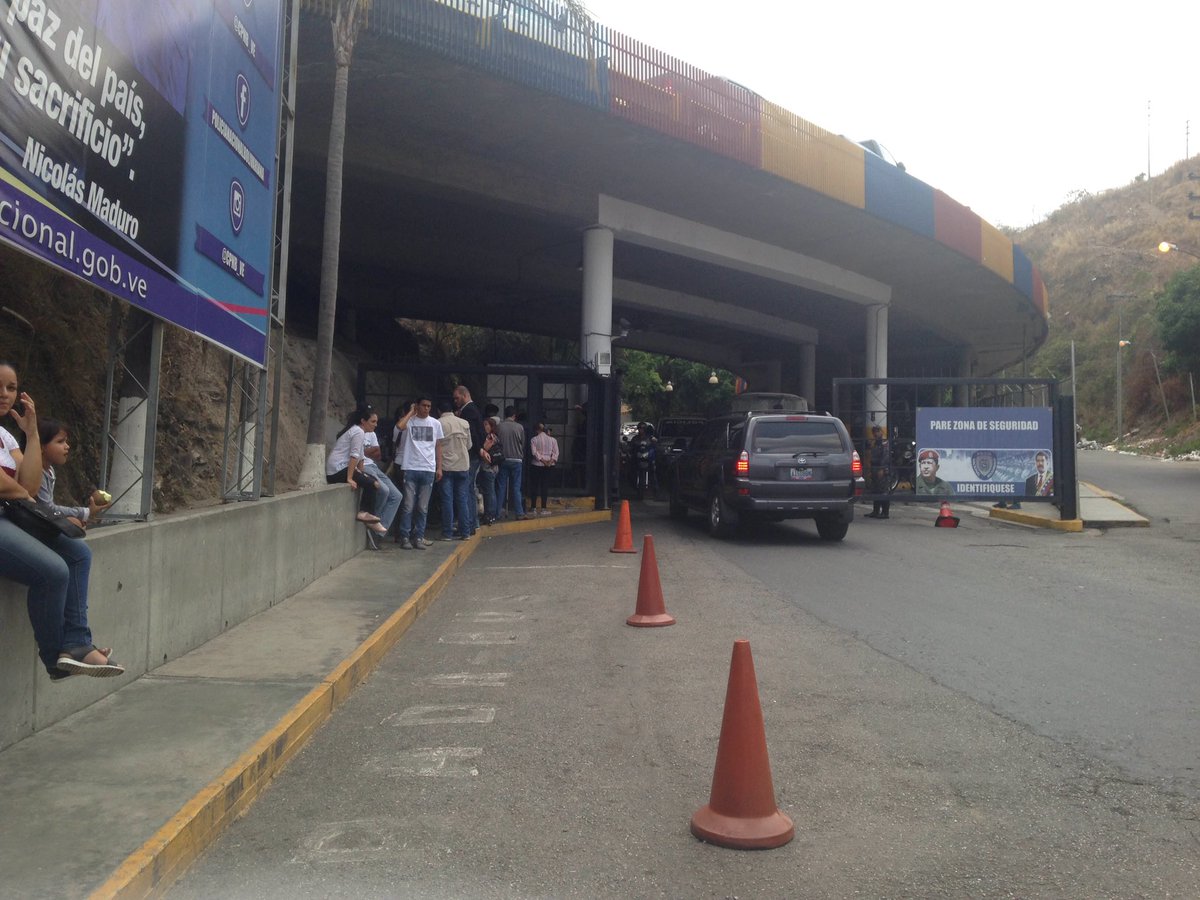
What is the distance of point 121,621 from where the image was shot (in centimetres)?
587

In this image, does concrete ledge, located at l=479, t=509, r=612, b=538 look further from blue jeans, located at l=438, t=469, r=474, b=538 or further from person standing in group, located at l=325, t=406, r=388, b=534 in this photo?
person standing in group, located at l=325, t=406, r=388, b=534

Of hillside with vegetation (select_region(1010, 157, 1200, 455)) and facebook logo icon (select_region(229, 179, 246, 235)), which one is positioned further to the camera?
hillside with vegetation (select_region(1010, 157, 1200, 455))

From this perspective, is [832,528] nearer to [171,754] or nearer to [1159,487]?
[171,754]

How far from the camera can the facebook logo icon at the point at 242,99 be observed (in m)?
8.41

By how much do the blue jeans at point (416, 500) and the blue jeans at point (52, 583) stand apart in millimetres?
7660

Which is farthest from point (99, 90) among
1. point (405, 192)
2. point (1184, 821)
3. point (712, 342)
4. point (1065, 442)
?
point (712, 342)

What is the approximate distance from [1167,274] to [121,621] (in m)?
75.3

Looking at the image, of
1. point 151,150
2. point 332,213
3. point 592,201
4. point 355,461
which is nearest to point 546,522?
point 355,461

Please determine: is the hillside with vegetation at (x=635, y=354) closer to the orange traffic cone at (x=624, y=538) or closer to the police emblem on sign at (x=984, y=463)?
the orange traffic cone at (x=624, y=538)

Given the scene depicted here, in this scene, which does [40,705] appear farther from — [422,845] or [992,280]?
[992,280]

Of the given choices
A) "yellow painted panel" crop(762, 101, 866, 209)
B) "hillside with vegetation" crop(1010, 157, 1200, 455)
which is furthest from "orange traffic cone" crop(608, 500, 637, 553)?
"hillside with vegetation" crop(1010, 157, 1200, 455)

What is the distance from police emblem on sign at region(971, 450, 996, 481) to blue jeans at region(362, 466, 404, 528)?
10.5 metres

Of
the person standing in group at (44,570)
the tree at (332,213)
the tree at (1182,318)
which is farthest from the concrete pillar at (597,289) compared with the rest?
the tree at (1182,318)

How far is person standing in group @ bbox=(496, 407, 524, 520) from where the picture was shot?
15641 mm
